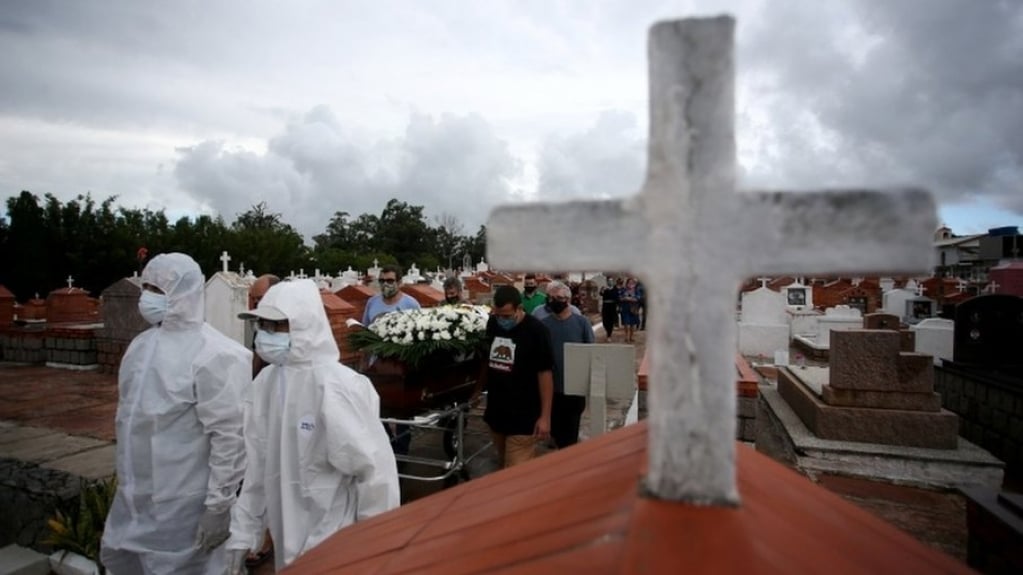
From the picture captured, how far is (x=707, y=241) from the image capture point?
72 cm

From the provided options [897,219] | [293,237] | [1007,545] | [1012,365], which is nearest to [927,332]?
[1012,365]

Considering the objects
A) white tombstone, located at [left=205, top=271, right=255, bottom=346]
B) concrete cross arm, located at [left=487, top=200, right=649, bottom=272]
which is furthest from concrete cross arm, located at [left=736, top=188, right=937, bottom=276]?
white tombstone, located at [left=205, top=271, right=255, bottom=346]

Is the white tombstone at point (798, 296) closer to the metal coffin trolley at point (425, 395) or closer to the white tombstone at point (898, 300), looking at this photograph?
the white tombstone at point (898, 300)

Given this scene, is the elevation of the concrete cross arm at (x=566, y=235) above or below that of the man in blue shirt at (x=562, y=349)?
above

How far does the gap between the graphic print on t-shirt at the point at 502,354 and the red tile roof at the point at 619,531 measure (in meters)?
3.21

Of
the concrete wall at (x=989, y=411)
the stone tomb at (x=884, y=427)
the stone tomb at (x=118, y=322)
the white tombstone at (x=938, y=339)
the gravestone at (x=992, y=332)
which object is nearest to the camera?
the stone tomb at (x=884, y=427)

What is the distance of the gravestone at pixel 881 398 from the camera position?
468 cm

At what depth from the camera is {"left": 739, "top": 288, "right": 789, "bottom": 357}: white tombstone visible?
11.0m

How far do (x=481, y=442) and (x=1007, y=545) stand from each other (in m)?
4.79

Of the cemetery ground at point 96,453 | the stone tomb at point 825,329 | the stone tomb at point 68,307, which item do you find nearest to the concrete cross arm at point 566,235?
the cemetery ground at point 96,453

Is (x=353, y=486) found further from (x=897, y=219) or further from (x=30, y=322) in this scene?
(x=30, y=322)

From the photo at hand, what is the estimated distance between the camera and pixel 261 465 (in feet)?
9.05

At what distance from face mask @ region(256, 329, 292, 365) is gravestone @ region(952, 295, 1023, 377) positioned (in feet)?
23.1

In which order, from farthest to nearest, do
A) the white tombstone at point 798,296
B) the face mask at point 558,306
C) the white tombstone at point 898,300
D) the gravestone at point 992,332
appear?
the white tombstone at point 798,296 < the white tombstone at point 898,300 < the gravestone at point 992,332 < the face mask at point 558,306
